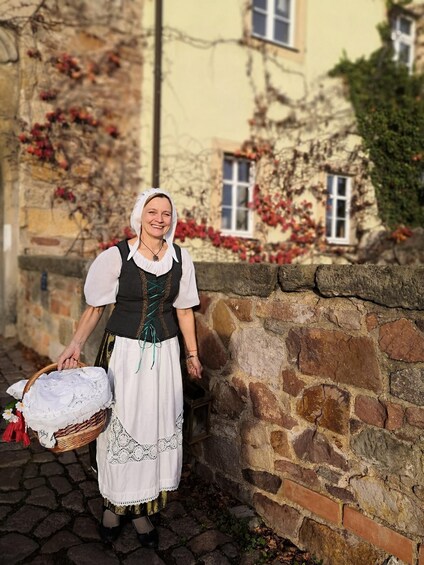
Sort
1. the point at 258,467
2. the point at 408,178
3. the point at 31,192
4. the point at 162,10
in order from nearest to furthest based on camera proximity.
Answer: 1. the point at 258,467
2. the point at 31,192
3. the point at 162,10
4. the point at 408,178

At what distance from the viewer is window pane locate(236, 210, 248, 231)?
7.83 m

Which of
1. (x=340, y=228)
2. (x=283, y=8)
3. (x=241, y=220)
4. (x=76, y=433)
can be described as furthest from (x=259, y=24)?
(x=76, y=433)

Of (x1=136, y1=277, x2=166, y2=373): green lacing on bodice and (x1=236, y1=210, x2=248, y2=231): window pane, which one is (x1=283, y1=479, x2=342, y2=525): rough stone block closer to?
(x1=136, y1=277, x2=166, y2=373): green lacing on bodice

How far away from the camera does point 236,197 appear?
7770mm

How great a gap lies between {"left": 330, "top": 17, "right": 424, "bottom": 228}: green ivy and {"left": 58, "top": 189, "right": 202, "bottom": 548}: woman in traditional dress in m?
7.43

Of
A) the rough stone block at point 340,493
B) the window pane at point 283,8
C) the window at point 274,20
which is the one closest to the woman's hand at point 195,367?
the rough stone block at point 340,493

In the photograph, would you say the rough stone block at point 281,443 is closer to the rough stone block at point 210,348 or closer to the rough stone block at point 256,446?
the rough stone block at point 256,446

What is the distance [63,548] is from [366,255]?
7.74 meters

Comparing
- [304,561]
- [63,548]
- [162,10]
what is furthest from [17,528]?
[162,10]

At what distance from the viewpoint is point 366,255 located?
8.69 meters

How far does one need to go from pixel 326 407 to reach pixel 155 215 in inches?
49.7

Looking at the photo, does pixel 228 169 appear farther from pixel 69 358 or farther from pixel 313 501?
pixel 313 501

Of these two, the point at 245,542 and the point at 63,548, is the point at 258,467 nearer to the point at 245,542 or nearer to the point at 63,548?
the point at 245,542

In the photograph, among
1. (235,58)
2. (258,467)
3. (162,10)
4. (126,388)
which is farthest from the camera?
(235,58)
